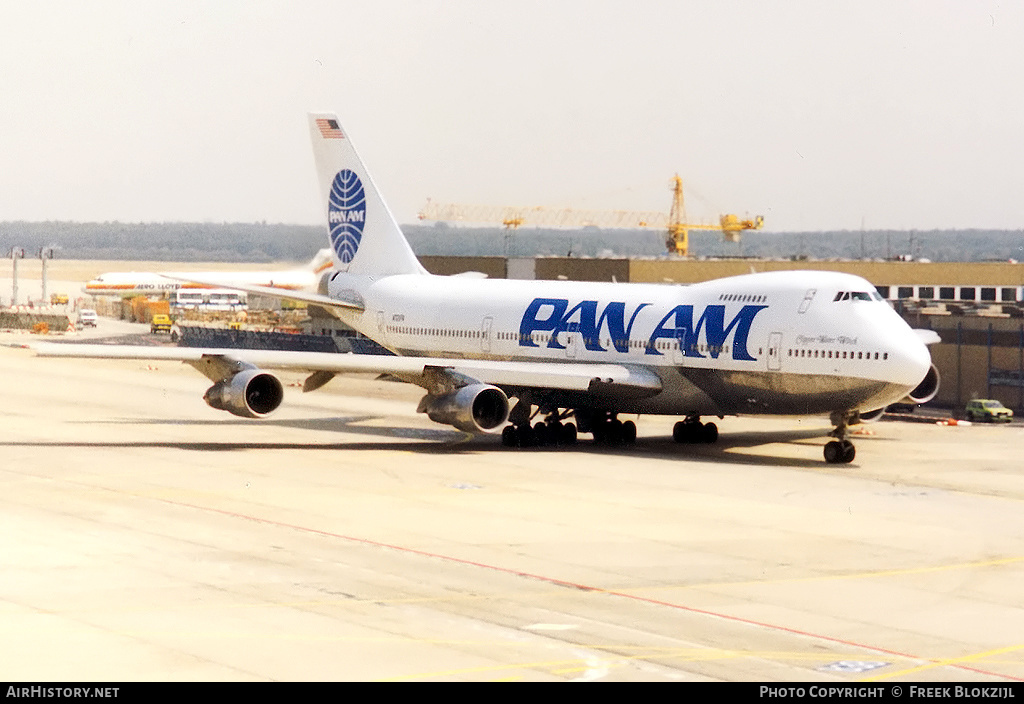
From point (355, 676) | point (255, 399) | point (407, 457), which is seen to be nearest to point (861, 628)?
A: point (355, 676)

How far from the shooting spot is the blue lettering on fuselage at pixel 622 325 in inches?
1585

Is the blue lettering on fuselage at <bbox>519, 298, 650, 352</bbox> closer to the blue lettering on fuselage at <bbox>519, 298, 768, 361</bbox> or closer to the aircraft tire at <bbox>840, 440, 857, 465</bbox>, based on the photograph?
the blue lettering on fuselage at <bbox>519, 298, 768, 361</bbox>

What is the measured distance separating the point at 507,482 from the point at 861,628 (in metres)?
15.7

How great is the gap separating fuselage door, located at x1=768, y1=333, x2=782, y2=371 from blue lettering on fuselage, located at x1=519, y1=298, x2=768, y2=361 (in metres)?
0.55

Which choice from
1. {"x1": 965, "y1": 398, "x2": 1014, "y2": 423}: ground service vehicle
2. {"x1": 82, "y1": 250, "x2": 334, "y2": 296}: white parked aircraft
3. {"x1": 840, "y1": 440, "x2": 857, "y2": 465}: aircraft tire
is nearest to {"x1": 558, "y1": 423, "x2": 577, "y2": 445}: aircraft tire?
{"x1": 840, "y1": 440, "x2": 857, "y2": 465}: aircraft tire

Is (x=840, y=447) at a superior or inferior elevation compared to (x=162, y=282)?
inferior

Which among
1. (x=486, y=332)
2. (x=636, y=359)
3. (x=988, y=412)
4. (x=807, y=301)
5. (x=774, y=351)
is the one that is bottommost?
(x=988, y=412)

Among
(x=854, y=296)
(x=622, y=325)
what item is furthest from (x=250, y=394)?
(x=854, y=296)

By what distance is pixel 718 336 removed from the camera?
40469 mm

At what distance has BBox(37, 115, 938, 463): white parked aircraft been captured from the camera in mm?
38375

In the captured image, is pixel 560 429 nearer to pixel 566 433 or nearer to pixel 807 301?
pixel 566 433

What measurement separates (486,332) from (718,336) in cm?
942

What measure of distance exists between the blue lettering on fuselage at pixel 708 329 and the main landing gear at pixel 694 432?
12.1ft

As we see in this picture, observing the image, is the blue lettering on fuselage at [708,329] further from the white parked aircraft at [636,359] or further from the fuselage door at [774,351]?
the fuselage door at [774,351]
